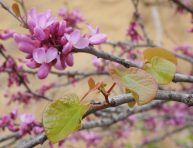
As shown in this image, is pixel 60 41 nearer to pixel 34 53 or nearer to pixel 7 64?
pixel 34 53

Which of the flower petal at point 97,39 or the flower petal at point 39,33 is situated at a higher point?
the flower petal at point 39,33

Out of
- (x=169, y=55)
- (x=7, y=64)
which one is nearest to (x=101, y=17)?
(x=7, y=64)

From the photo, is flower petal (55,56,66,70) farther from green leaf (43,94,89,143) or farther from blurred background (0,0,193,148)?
blurred background (0,0,193,148)

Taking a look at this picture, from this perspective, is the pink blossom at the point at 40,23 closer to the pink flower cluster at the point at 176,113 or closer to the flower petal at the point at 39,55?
the flower petal at the point at 39,55

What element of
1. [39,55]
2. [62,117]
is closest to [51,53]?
[39,55]

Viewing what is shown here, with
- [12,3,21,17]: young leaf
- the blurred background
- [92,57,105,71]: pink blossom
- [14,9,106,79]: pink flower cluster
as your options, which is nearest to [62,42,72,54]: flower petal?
[14,9,106,79]: pink flower cluster

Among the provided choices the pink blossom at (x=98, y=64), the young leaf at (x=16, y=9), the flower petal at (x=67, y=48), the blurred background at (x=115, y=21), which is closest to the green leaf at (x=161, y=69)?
the flower petal at (x=67, y=48)
